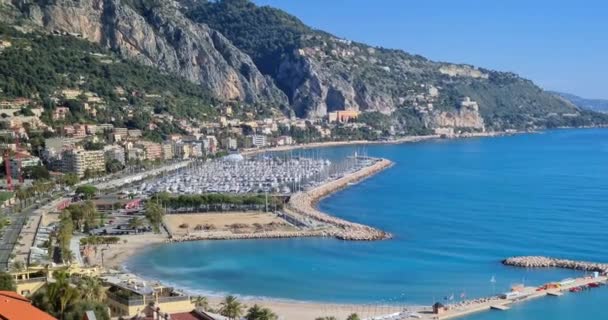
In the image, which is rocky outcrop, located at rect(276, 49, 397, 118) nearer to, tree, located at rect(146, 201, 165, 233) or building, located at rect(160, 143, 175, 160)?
building, located at rect(160, 143, 175, 160)

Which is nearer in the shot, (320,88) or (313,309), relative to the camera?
(313,309)

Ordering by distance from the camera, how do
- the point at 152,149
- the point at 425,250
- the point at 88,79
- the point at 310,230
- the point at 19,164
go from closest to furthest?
the point at 425,250
the point at 310,230
the point at 19,164
the point at 152,149
the point at 88,79

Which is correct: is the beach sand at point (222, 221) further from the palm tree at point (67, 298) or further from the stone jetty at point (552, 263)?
the palm tree at point (67, 298)

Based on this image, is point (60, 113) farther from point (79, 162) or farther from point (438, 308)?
point (438, 308)

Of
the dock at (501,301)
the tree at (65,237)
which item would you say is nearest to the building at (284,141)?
the tree at (65,237)

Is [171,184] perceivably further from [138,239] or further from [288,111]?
[288,111]

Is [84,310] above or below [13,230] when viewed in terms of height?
above

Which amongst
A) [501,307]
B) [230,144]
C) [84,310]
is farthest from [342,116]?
[84,310]
